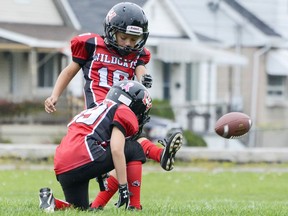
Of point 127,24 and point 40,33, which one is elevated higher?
point 127,24

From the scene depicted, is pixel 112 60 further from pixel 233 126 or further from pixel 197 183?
pixel 197 183

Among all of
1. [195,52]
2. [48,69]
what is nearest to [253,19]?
[195,52]

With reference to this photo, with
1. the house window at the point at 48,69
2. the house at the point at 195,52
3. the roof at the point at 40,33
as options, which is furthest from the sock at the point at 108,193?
the house window at the point at 48,69

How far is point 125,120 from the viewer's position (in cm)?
736

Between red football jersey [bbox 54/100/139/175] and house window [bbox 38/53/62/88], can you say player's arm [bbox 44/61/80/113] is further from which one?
house window [bbox 38/53/62/88]

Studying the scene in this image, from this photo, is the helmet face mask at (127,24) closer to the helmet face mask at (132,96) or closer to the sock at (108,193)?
the helmet face mask at (132,96)

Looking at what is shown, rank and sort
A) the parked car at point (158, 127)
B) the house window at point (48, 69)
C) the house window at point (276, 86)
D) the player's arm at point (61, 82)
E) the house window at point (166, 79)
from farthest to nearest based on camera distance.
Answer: the house window at point (276, 86) < the house window at point (166, 79) < the house window at point (48, 69) < the parked car at point (158, 127) < the player's arm at point (61, 82)

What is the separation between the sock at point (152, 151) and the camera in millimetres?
7764

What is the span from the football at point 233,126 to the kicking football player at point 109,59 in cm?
66

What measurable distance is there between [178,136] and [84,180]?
816 mm

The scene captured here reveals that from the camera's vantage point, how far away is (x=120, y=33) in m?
7.97

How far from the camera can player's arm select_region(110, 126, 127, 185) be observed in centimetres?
729

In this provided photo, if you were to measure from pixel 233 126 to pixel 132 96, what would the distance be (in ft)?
3.65

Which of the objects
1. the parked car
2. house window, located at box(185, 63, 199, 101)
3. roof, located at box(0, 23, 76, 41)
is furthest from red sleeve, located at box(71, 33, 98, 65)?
house window, located at box(185, 63, 199, 101)
